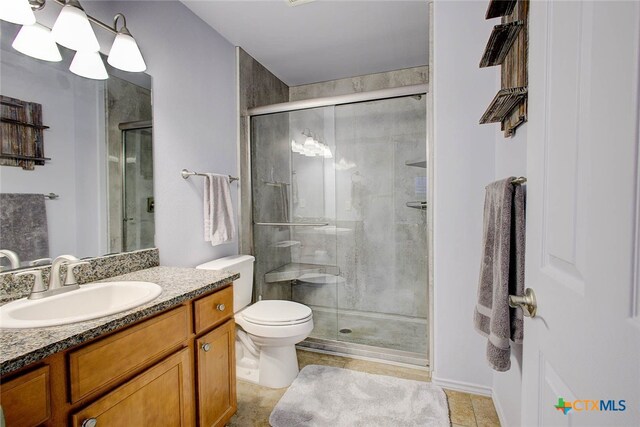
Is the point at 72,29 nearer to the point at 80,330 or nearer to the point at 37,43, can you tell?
the point at 37,43

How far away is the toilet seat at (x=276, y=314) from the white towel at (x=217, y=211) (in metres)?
0.51

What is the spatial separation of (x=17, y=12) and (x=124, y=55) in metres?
0.41

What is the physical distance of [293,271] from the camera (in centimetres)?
273

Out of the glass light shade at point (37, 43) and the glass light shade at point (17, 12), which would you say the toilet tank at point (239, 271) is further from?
the glass light shade at point (17, 12)

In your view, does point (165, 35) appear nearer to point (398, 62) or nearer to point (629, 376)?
point (398, 62)

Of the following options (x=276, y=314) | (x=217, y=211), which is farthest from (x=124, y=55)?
(x=276, y=314)

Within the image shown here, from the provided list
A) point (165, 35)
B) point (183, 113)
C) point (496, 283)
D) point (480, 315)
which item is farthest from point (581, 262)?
point (165, 35)

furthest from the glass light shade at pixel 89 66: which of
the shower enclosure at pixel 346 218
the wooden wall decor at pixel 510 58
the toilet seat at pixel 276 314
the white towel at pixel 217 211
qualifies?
the wooden wall decor at pixel 510 58

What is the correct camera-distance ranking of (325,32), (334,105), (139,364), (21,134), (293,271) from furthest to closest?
(293,271) → (334,105) → (325,32) → (21,134) → (139,364)

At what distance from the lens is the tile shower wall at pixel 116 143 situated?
146 centimetres

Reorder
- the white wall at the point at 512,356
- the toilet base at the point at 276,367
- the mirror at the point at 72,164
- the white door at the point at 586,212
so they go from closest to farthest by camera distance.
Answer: the white door at the point at 586,212
the mirror at the point at 72,164
the white wall at the point at 512,356
the toilet base at the point at 276,367

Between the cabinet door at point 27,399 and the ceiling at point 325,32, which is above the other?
the ceiling at point 325,32

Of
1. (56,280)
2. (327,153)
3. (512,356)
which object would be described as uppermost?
(327,153)

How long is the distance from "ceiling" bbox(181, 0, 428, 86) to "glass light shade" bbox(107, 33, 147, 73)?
65 cm
